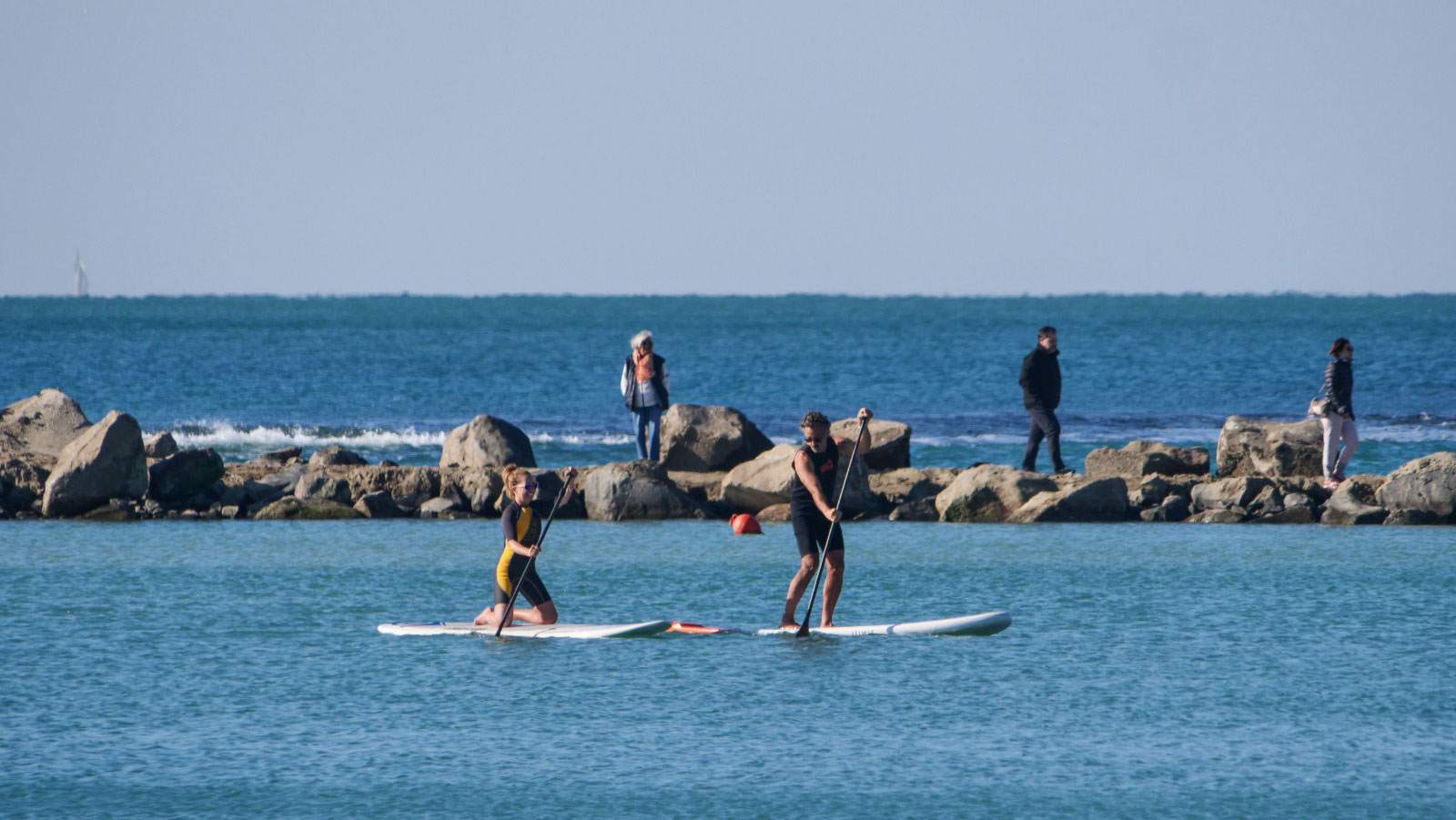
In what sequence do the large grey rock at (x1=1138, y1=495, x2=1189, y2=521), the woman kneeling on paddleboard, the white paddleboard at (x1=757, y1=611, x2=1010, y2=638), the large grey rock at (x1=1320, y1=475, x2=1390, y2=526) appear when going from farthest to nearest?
the large grey rock at (x1=1138, y1=495, x2=1189, y2=521) → the large grey rock at (x1=1320, y1=475, x2=1390, y2=526) → the woman kneeling on paddleboard → the white paddleboard at (x1=757, y1=611, x2=1010, y2=638)

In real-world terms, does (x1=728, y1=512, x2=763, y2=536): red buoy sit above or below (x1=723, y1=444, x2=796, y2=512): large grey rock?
below

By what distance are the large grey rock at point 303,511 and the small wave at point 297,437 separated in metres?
12.1

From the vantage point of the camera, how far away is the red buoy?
19.1m

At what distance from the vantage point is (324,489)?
21906mm

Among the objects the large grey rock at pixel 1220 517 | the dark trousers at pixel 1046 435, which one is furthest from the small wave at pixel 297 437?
the large grey rock at pixel 1220 517

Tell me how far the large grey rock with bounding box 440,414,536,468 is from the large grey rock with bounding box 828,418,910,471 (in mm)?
3887

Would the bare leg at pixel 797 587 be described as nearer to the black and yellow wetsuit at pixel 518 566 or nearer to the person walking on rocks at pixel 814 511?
the person walking on rocks at pixel 814 511

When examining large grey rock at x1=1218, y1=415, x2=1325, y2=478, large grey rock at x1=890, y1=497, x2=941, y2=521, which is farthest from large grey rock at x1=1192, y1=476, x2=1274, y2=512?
large grey rock at x1=890, y1=497, x2=941, y2=521

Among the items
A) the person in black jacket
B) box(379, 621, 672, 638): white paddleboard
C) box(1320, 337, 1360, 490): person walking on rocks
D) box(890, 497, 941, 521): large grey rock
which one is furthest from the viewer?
the person in black jacket

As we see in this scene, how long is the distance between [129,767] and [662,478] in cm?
1234

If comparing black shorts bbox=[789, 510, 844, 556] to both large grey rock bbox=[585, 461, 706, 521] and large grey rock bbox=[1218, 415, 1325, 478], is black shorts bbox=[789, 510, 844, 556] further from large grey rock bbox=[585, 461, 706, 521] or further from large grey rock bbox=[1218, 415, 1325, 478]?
large grey rock bbox=[1218, 415, 1325, 478]

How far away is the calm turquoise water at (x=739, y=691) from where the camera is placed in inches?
338

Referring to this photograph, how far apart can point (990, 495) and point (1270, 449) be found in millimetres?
4240

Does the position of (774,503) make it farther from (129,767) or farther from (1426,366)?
(1426,366)
